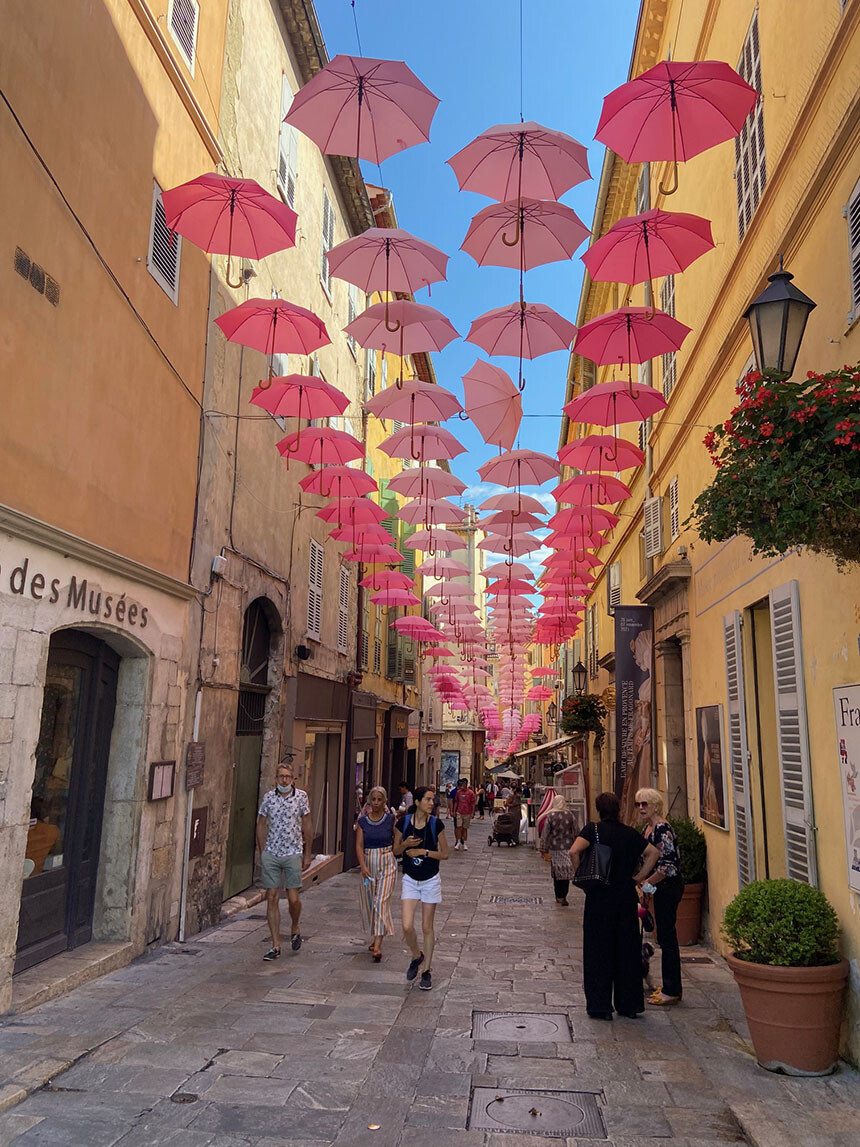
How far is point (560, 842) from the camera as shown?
14641mm

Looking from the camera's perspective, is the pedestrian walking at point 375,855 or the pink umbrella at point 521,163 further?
the pedestrian walking at point 375,855

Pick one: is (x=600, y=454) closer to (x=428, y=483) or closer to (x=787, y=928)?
(x=428, y=483)

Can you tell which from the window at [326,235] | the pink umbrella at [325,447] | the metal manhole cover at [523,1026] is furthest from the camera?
the window at [326,235]

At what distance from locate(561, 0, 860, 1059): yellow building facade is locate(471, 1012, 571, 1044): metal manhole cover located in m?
2.01

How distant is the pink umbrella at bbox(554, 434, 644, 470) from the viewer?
40.3 ft

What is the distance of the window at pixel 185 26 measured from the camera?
31.8ft

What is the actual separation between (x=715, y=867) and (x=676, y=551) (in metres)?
4.54

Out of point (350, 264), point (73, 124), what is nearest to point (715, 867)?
point (350, 264)

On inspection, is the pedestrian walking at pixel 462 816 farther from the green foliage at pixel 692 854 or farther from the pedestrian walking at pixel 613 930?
the pedestrian walking at pixel 613 930

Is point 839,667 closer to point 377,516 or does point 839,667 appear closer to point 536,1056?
point 536,1056

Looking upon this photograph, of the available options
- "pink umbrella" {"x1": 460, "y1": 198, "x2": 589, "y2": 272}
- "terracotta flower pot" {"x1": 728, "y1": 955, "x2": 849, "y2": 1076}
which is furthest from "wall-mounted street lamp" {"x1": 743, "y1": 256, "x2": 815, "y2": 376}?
"terracotta flower pot" {"x1": 728, "y1": 955, "x2": 849, "y2": 1076}

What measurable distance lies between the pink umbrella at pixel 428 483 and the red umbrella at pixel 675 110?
7.46 m

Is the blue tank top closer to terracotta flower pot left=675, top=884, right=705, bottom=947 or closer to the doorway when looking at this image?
the doorway

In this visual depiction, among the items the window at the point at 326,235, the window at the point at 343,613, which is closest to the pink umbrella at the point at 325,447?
the window at the point at 326,235
